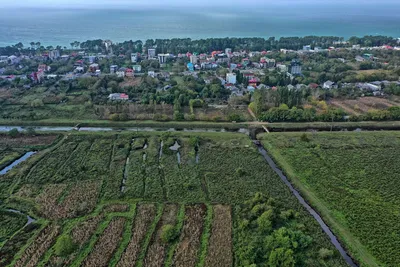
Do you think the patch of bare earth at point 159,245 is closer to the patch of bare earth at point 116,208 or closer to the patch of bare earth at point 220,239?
the patch of bare earth at point 220,239

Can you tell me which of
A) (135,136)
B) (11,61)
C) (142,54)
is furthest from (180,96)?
(11,61)

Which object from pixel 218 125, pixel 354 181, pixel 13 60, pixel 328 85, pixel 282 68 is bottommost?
pixel 354 181

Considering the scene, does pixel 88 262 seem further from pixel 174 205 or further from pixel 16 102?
pixel 16 102

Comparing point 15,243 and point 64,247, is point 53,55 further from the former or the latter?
point 64,247

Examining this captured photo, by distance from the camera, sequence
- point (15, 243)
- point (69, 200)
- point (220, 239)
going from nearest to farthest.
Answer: point (15, 243)
point (220, 239)
point (69, 200)

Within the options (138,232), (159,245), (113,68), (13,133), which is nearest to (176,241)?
(159,245)
